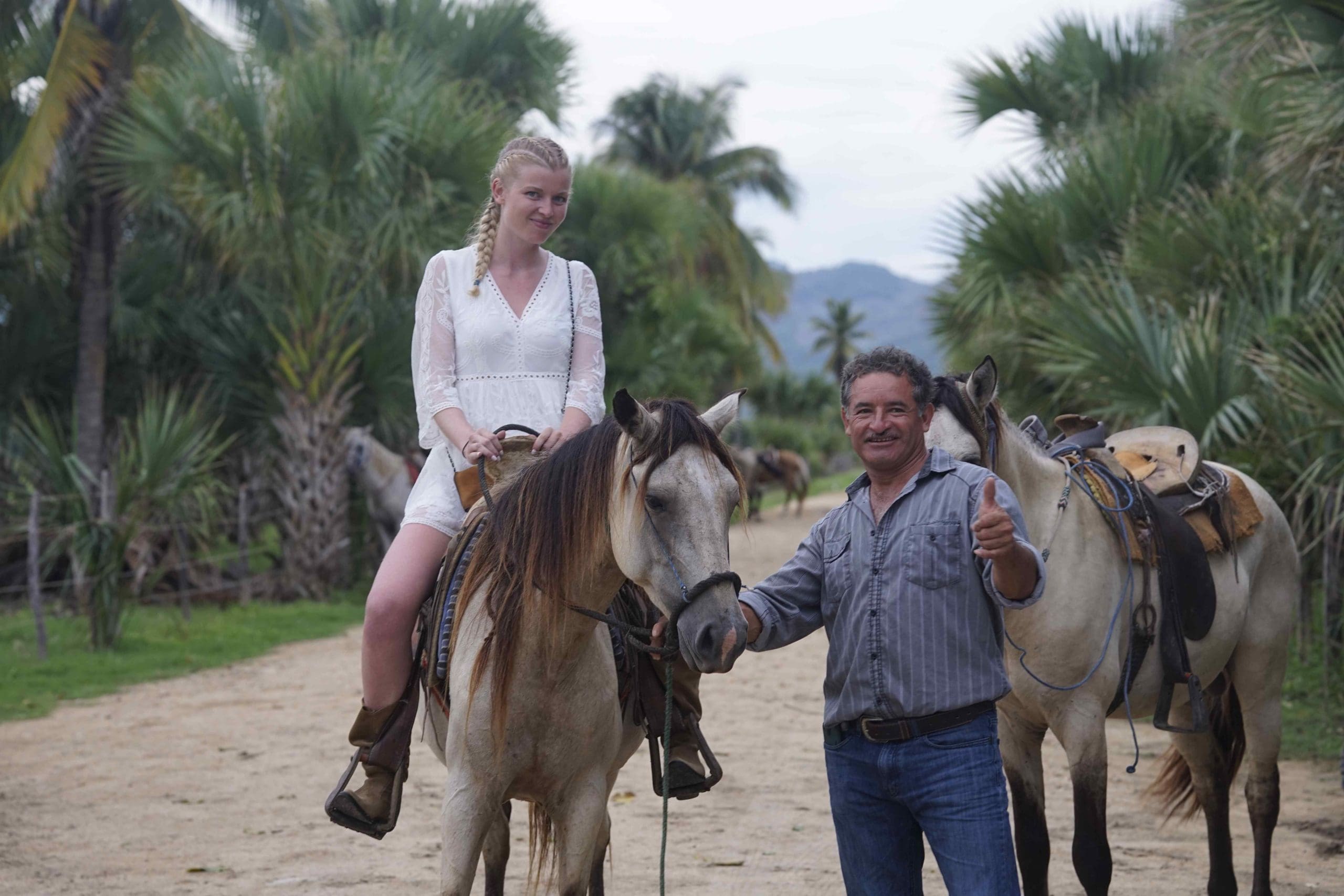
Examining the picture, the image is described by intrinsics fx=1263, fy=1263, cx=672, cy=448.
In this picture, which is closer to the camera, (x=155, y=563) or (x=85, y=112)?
(x=155, y=563)

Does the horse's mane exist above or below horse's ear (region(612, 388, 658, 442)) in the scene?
below

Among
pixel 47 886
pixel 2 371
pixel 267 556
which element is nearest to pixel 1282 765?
pixel 47 886

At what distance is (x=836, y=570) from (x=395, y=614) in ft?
4.23

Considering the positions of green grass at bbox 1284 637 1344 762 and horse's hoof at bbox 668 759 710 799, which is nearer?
horse's hoof at bbox 668 759 710 799

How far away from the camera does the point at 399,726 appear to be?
350cm

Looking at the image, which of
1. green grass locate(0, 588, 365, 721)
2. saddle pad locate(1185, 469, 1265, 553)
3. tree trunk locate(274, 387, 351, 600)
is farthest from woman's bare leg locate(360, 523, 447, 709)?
tree trunk locate(274, 387, 351, 600)

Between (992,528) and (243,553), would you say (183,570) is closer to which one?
(243,553)

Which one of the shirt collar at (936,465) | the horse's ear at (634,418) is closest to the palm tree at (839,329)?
the shirt collar at (936,465)

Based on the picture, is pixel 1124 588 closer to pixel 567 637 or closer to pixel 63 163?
pixel 567 637

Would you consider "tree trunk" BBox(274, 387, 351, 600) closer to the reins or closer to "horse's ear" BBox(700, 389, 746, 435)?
the reins

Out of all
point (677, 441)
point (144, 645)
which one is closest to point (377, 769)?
point (677, 441)

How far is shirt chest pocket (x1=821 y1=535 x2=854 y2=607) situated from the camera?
2758 mm

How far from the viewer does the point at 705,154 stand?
131 feet

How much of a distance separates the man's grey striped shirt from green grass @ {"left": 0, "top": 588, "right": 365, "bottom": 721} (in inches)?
279
